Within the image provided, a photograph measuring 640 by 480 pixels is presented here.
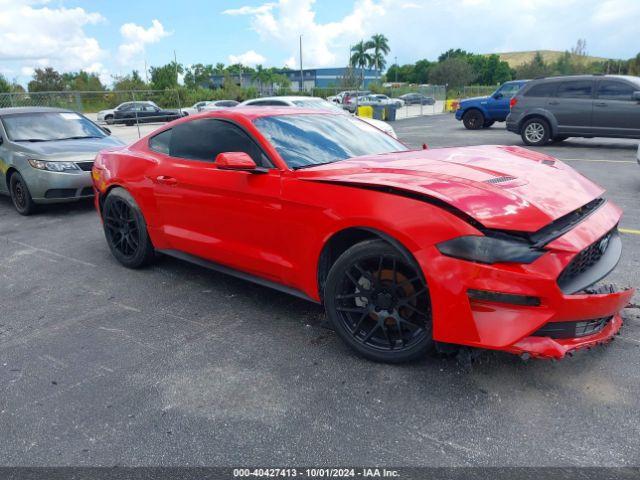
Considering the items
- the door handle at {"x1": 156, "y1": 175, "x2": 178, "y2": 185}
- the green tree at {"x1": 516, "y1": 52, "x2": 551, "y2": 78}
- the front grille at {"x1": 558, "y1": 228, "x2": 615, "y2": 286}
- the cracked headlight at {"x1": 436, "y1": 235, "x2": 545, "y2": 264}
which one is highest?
the green tree at {"x1": 516, "y1": 52, "x2": 551, "y2": 78}

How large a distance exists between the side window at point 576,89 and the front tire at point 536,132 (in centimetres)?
79

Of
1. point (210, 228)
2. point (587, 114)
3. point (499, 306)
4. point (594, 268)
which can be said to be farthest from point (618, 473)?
point (587, 114)

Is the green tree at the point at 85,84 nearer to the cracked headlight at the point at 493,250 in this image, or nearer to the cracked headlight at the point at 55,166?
the cracked headlight at the point at 55,166

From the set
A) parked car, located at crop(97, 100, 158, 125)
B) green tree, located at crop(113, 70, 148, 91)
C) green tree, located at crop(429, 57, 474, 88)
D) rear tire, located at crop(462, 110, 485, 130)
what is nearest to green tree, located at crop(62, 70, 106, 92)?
green tree, located at crop(113, 70, 148, 91)

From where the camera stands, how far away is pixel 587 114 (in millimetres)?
12344

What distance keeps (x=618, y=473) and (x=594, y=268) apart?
1.09m


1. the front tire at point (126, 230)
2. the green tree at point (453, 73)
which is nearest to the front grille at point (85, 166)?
the front tire at point (126, 230)

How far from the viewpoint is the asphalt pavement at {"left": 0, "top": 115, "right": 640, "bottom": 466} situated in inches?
91.7

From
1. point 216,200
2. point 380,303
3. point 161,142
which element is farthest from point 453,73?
point 380,303

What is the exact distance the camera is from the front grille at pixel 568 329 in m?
2.53

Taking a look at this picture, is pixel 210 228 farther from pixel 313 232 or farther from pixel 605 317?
pixel 605 317

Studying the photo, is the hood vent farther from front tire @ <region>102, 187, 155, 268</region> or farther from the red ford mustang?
front tire @ <region>102, 187, 155, 268</region>

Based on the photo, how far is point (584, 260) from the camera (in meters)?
2.72

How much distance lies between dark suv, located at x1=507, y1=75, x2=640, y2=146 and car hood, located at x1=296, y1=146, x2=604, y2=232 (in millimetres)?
9996
